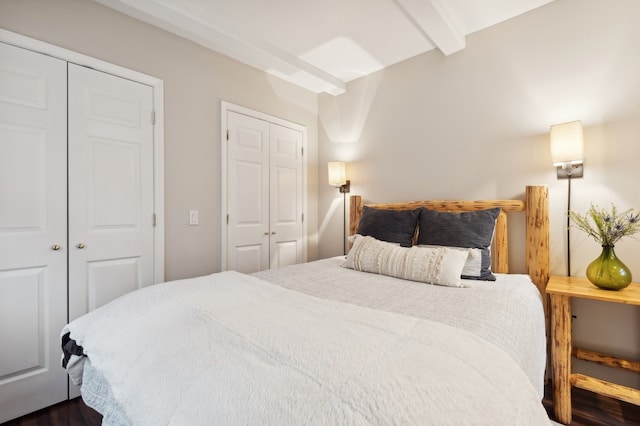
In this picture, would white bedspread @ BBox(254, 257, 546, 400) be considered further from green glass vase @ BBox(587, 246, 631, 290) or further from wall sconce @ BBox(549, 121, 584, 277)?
wall sconce @ BBox(549, 121, 584, 277)

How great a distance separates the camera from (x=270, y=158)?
3.13 metres

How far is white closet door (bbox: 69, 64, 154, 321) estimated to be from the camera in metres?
1.95

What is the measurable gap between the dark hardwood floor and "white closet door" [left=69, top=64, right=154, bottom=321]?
22.1 inches

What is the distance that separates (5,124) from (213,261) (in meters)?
1.60

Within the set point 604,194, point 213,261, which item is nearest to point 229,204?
point 213,261

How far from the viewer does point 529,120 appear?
218cm

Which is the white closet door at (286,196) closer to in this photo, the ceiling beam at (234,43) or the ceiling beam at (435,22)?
the ceiling beam at (234,43)

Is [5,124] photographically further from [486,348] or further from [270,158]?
[486,348]

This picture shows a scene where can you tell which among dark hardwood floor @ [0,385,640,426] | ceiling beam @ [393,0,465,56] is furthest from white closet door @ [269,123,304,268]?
dark hardwood floor @ [0,385,640,426]

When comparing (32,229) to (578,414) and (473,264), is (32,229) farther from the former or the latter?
(578,414)

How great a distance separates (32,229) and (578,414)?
11.4ft

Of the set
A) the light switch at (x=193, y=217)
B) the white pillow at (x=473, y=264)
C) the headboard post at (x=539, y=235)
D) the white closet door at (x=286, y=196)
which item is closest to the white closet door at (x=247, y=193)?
the white closet door at (x=286, y=196)

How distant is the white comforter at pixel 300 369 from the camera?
669 millimetres

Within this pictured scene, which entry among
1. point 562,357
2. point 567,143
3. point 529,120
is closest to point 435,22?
point 529,120
